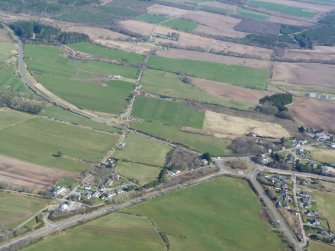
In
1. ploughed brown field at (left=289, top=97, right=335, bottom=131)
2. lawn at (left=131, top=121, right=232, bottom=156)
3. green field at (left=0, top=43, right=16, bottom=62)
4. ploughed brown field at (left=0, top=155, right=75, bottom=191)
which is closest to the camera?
ploughed brown field at (left=0, top=155, right=75, bottom=191)

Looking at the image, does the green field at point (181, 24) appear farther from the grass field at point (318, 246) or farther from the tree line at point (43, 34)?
the grass field at point (318, 246)

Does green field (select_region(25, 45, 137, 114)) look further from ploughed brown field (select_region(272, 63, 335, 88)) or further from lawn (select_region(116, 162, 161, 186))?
ploughed brown field (select_region(272, 63, 335, 88))

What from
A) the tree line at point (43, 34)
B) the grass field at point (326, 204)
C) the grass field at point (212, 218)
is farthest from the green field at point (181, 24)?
the grass field at point (212, 218)

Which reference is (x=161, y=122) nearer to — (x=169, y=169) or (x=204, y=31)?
(x=169, y=169)

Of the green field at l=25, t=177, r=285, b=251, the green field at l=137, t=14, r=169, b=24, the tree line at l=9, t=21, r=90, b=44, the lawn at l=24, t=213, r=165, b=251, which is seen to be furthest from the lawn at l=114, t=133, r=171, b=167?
the green field at l=137, t=14, r=169, b=24

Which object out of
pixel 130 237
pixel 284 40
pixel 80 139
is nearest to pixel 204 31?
pixel 284 40

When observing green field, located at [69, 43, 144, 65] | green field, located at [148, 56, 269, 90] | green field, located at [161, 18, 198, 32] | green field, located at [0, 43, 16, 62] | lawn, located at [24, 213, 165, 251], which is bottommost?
green field, located at [148, 56, 269, 90]
